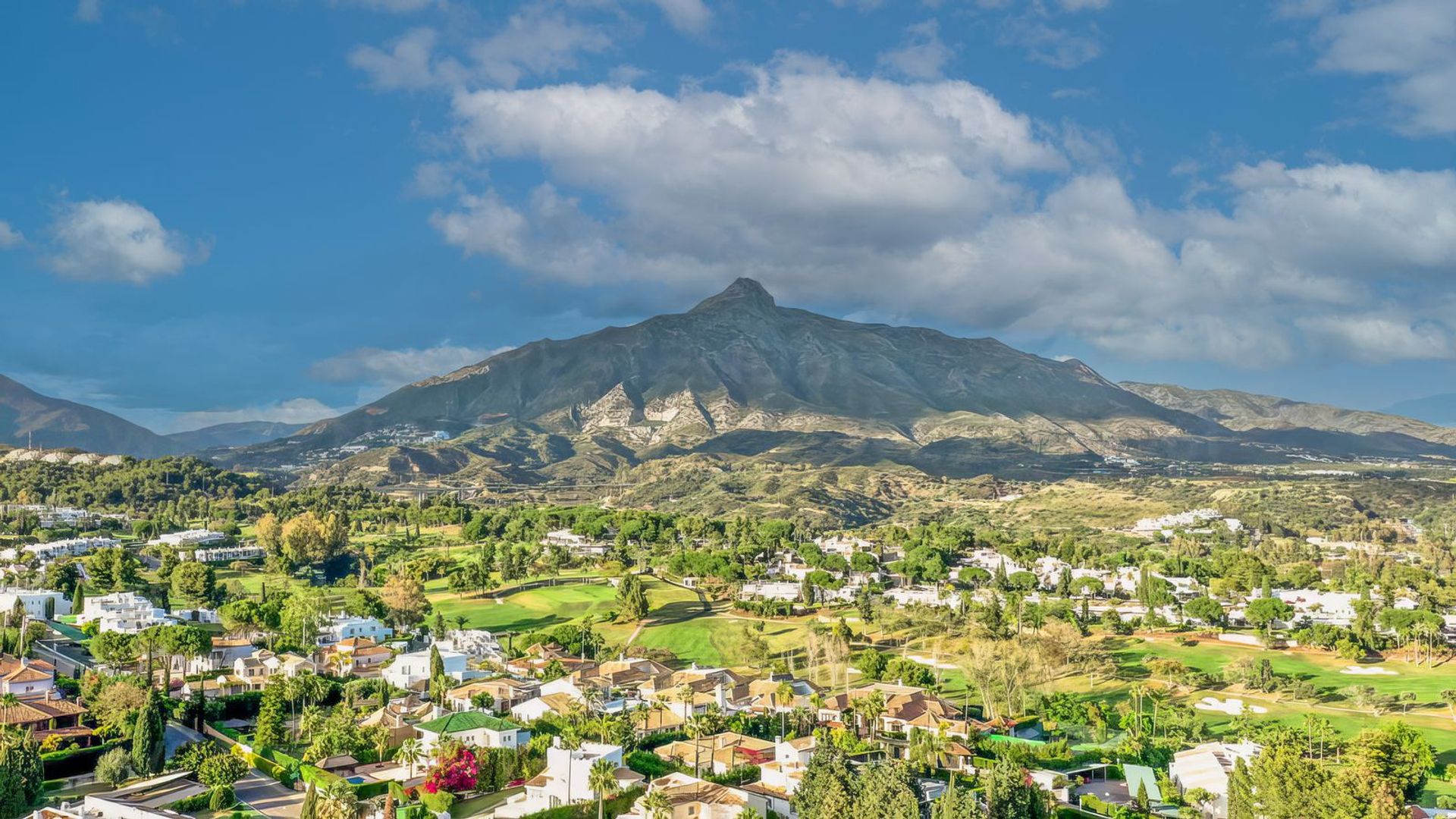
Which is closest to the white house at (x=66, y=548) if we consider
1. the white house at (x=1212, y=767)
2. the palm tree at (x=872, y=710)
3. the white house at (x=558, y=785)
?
the palm tree at (x=872, y=710)

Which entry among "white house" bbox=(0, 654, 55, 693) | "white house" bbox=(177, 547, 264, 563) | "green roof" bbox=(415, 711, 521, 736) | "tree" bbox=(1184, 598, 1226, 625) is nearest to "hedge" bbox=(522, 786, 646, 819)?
"green roof" bbox=(415, 711, 521, 736)

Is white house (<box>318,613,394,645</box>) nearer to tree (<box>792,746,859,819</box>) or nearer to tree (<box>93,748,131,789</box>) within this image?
tree (<box>93,748,131,789</box>)

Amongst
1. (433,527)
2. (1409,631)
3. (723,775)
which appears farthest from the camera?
(433,527)

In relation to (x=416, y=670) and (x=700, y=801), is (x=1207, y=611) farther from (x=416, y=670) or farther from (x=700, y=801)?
(x=700, y=801)

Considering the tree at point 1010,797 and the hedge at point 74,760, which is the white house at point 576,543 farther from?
the tree at point 1010,797

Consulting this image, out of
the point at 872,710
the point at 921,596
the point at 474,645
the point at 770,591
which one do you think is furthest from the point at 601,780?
the point at 921,596

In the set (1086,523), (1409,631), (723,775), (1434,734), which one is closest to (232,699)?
(723,775)

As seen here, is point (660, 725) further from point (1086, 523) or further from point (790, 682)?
point (1086, 523)
